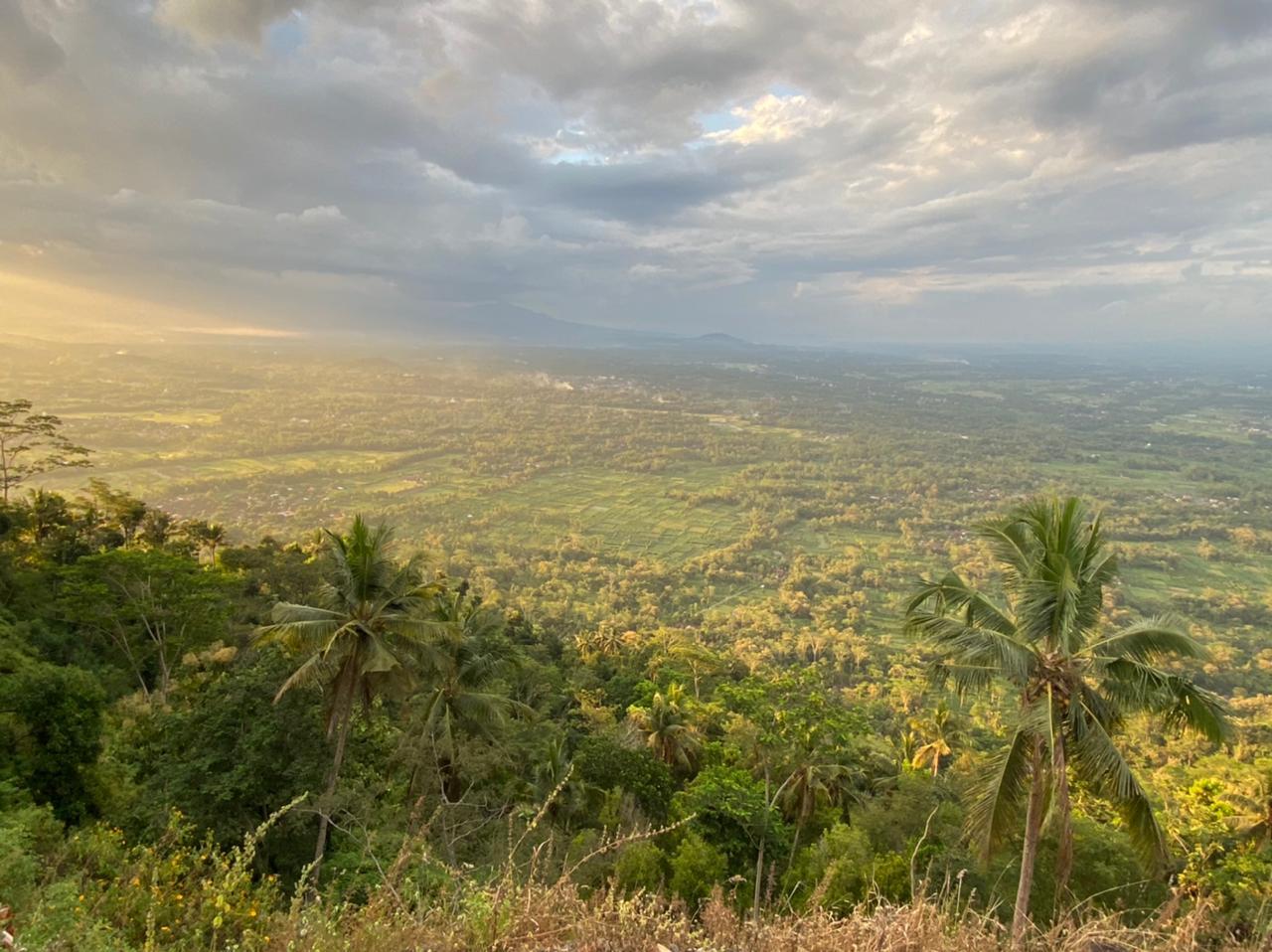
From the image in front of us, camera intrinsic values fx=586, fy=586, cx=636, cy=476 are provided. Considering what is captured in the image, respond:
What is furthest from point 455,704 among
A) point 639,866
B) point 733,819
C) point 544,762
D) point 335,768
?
point 733,819

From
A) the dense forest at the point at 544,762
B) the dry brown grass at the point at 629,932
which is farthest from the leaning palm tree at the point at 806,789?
the dry brown grass at the point at 629,932

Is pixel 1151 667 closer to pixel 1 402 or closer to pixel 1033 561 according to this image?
pixel 1033 561

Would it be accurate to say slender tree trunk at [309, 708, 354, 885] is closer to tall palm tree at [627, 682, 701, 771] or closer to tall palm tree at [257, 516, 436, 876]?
tall palm tree at [257, 516, 436, 876]

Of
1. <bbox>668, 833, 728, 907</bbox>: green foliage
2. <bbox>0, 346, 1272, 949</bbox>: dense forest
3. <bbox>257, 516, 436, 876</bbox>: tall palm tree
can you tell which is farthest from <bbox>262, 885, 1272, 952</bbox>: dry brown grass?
<bbox>668, 833, 728, 907</bbox>: green foliage

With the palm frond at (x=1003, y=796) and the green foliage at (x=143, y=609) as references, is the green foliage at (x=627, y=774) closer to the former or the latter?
the palm frond at (x=1003, y=796)

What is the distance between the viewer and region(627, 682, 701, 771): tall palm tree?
14.5m

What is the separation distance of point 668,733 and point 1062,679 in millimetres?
10571

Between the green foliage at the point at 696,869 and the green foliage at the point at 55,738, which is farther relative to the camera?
the green foliage at the point at 696,869

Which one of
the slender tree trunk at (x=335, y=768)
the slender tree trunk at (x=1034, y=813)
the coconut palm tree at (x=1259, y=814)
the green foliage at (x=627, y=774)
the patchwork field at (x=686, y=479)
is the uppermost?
the slender tree trunk at (x=1034, y=813)

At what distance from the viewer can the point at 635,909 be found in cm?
313

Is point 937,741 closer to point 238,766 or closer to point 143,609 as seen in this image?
point 238,766

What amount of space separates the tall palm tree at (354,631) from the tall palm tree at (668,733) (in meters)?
7.71

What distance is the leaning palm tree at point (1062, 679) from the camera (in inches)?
217

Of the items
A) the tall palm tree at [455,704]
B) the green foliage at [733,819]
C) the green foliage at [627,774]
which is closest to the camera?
the green foliage at [733,819]
